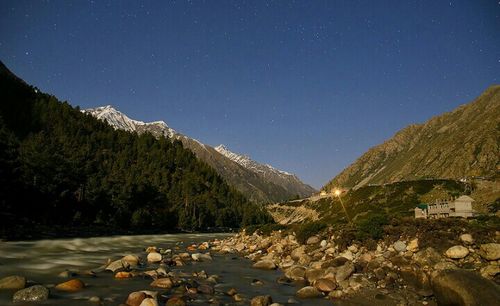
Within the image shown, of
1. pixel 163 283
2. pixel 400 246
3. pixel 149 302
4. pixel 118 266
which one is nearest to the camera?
pixel 149 302

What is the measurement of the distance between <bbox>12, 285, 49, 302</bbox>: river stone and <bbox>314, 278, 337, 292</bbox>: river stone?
42.8 feet

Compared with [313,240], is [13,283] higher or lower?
lower

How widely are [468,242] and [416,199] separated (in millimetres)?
64390

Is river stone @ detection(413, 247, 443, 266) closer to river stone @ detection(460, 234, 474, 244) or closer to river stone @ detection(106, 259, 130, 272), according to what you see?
river stone @ detection(460, 234, 474, 244)

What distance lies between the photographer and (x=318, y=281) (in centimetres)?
2028

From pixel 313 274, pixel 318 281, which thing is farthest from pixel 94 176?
pixel 318 281

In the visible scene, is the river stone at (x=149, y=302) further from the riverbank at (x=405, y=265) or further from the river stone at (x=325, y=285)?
the river stone at (x=325, y=285)

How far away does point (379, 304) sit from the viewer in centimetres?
1680

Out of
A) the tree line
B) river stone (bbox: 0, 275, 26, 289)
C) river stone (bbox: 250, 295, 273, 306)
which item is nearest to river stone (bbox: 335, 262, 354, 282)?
river stone (bbox: 250, 295, 273, 306)

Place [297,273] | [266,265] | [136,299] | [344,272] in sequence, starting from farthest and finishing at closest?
[266,265] < [297,273] < [344,272] < [136,299]

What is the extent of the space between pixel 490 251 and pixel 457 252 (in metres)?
1.68

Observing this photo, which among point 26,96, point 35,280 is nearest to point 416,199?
point 35,280

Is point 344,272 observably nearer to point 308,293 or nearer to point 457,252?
point 308,293

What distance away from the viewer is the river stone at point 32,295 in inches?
623
